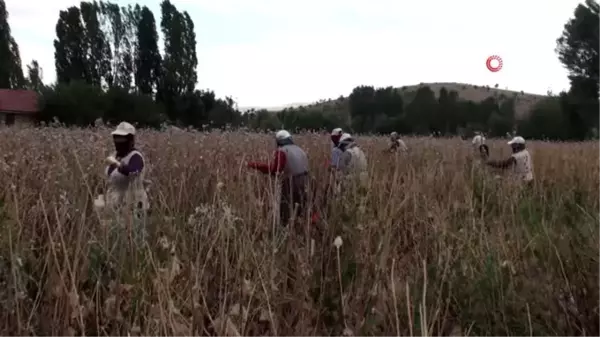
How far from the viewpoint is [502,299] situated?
2.27m

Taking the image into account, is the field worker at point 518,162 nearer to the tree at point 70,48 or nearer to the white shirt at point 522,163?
the white shirt at point 522,163

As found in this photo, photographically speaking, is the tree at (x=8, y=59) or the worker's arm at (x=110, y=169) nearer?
the worker's arm at (x=110, y=169)

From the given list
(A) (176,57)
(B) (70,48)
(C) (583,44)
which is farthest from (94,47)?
(C) (583,44)

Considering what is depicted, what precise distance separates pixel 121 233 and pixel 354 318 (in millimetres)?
845

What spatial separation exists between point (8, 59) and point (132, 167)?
34017mm

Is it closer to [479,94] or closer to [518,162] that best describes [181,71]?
[518,162]

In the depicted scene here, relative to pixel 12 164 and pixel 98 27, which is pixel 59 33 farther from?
pixel 12 164

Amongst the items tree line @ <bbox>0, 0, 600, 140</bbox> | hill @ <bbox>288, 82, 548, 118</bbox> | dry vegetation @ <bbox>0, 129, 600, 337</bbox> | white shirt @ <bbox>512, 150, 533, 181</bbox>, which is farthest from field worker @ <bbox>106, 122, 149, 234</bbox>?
hill @ <bbox>288, 82, 548, 118</bbox>

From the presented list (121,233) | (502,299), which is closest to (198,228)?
(121,233)

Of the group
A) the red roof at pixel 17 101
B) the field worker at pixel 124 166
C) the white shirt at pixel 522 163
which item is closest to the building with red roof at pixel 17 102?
the red roof at pixel 17 101

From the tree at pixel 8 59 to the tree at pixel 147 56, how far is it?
616 centimetres

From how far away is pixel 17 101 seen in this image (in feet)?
110

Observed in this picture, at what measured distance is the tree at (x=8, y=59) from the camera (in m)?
33.8

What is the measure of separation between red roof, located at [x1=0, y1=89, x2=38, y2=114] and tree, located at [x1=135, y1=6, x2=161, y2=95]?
17.3 ft
